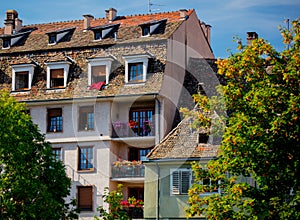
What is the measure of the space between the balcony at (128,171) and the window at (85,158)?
165 centimetres

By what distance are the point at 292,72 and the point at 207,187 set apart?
639cm

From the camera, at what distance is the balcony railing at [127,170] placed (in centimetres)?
5512

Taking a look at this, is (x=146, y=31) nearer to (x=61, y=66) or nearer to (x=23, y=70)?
(x=61, y=66)

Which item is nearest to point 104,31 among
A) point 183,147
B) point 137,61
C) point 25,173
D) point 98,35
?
point 98,35

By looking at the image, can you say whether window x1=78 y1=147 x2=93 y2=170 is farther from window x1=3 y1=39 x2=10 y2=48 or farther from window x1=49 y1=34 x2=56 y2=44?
window x1=3 y1=39 x2=10 y2=48

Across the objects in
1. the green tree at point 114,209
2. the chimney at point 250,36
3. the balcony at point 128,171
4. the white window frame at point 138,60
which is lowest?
the green tree at point 114,209

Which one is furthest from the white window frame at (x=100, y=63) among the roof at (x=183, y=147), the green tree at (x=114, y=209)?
the green tree at (x=114, y=209)

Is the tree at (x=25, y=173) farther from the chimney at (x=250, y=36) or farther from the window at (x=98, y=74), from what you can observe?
the chimney at (x=250, y=36)

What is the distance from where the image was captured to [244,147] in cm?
3956

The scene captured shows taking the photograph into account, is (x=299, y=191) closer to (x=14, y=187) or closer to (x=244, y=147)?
(x=244, y=147)

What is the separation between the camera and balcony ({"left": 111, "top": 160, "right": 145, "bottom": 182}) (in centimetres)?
5509

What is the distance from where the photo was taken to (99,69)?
58219 millimetres

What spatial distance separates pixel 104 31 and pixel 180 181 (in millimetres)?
15386

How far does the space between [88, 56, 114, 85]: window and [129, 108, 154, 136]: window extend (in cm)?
282
